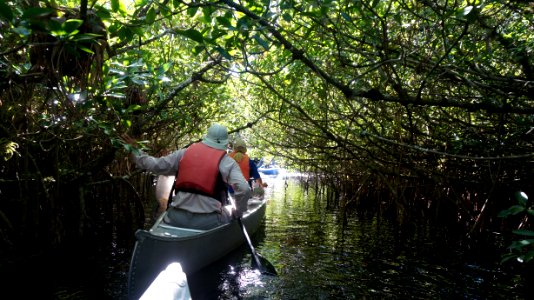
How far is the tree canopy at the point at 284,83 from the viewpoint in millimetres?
2637

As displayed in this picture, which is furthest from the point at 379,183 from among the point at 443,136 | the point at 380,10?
the point at 380,10

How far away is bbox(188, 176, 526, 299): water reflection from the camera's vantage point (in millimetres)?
→ 4527

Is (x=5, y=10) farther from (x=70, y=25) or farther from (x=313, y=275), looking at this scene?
(x=313, y=275)

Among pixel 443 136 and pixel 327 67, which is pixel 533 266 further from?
pixel 327 67

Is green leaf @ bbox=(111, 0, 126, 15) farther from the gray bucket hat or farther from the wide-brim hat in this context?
the wide-brim hat

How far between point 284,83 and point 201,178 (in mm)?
2353

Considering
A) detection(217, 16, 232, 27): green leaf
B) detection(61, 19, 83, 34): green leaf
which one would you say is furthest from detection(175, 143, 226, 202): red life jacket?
detection(61, 19, 83, 34): green leaf

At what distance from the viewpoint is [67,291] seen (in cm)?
431

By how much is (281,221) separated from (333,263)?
3.66 meters

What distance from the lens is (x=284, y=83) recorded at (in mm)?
6117

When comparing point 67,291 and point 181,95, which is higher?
point 181,95

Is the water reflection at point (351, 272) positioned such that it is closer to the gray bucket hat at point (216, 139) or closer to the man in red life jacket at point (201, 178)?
the man in red life jacket at point (201, 178)

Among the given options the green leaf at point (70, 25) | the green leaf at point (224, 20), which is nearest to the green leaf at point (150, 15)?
the green leaf at point (224, 20)

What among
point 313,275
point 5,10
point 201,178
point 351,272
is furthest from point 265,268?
point 5,10
